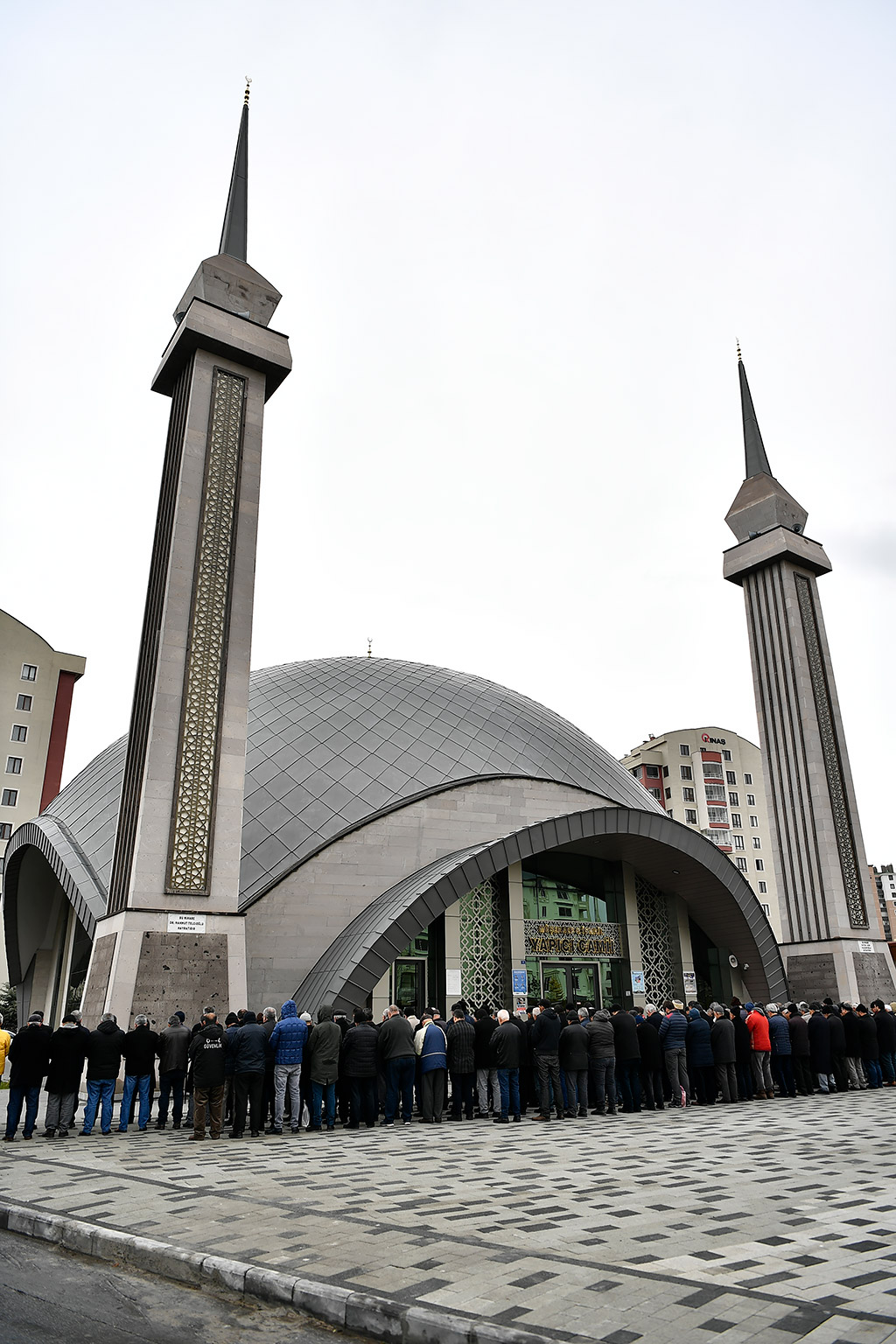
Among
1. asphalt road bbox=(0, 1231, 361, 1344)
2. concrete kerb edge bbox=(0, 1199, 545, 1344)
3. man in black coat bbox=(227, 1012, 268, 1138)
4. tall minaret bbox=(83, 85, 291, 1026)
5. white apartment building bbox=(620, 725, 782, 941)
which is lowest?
asphalt road bbox=(0, 1231, 361, 1344)

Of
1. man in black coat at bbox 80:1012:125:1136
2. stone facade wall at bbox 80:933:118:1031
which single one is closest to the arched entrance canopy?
stone facade wall at bbox 80:933:118:1031

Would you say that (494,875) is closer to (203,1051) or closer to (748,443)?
(203,1051)

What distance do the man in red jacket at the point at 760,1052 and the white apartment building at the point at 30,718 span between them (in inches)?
1775

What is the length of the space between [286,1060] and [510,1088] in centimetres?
301

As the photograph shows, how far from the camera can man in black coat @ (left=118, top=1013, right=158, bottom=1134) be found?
1098 centimetres

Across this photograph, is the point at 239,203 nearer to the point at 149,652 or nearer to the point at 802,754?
the point at 149,652

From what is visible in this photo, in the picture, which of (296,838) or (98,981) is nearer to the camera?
(98,981)

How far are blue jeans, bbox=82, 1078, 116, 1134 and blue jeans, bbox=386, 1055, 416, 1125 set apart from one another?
3320 millimetres

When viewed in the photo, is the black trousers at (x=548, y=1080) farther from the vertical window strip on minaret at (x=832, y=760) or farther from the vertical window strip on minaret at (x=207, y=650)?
the vertical window strip on minaret at (x=832, y=760)

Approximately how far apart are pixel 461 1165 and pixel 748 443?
28.9 metres

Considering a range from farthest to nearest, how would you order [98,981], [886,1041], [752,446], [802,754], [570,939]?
[752,446]
[802,754]
[570,939]
[886,1041]
[98,981]

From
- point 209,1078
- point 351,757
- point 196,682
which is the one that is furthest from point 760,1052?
point 351,757

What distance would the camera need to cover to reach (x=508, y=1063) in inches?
473

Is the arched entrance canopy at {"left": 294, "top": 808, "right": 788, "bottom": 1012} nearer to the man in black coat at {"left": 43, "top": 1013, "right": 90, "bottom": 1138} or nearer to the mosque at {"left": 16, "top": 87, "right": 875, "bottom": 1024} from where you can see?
the mosque at {"left": 16, "top": 87, "right": 875, "bottom": 1024}
